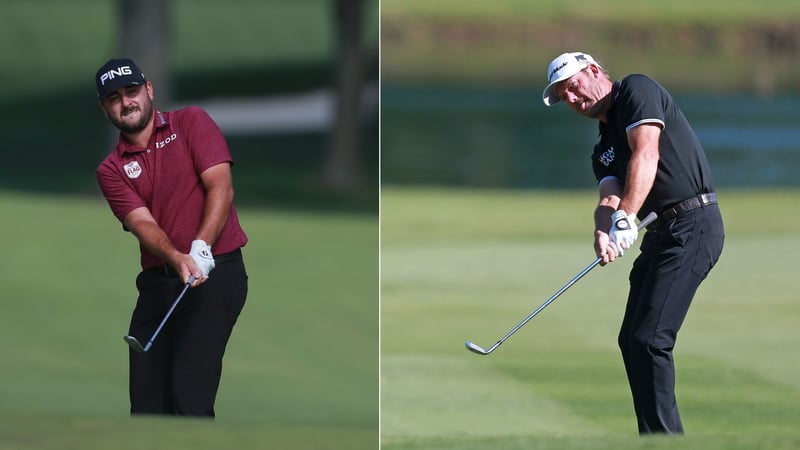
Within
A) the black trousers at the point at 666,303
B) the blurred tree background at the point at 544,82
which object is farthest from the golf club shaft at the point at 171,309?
the blurred tree background at the point at 544,82

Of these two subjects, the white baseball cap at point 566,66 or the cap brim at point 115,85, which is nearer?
the cap brim at point 115,85

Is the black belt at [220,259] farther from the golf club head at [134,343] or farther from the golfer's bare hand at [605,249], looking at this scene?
the golfer's bare hand at [605,249]

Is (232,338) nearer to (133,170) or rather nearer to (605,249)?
(605,249)

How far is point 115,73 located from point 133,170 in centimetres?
30

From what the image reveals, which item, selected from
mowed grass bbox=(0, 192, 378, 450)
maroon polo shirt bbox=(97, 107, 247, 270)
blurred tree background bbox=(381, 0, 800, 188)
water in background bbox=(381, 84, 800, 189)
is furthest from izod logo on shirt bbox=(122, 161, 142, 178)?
blurred tree background bbox=(381, 0, 800, 188)

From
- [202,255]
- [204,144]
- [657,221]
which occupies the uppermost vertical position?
[204,144]

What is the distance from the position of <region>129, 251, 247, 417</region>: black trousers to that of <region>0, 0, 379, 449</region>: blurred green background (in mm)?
135

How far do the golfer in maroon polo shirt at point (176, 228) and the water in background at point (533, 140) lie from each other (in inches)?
620

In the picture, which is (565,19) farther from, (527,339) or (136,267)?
(527,339)

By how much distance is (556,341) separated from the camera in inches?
356

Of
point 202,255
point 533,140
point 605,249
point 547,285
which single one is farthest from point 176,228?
point 533,140

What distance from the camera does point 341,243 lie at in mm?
15344

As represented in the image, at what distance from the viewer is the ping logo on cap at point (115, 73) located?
4293mm

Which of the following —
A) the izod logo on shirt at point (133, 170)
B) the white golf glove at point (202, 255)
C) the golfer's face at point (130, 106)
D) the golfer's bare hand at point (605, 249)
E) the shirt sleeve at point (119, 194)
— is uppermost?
the golfer's face at point (130, 106)
